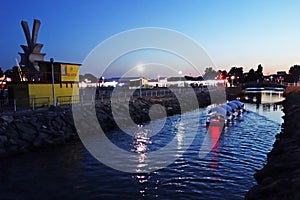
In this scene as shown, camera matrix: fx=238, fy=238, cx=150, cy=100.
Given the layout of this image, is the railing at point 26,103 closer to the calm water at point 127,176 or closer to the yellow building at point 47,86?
the yellow building at point 47,86

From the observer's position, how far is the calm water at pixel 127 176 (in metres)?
11.0

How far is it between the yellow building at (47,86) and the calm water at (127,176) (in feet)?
26.4

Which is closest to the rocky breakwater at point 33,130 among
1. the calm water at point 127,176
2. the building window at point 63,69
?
the calm water at point 127,176

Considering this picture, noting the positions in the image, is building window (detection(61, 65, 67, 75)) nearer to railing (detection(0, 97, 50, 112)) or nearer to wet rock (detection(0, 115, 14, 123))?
railing (detection(0, 97, 50, 112))

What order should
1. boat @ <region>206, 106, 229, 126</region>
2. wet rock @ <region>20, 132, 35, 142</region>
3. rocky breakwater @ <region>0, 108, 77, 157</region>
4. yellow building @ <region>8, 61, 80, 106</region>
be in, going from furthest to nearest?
1. boat @ <region>206, 106, 229, 126</region>
2. yellow building @ <region>8, 61, 80, 106</region>
3. wet rock @ <region>20, 132, 35, 142</region>
4. rocky breakwater @ <region>0, 108, 77, 157</region>

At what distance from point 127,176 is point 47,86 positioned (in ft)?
52.4

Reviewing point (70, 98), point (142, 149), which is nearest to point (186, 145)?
point (142, 149)

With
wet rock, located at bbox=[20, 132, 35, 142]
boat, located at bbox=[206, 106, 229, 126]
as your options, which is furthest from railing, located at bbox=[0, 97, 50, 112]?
boat, located at bbox=[206, 106, 229, 126]

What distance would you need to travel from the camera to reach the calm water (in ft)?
36.0

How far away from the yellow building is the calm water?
806 cm

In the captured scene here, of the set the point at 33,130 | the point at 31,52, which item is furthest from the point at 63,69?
the point at 33,130

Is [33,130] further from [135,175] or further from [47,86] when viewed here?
[135,175]

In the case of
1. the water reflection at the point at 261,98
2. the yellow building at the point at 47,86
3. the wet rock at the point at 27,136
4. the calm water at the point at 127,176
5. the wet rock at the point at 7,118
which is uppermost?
the yellow building at the point at 47,86

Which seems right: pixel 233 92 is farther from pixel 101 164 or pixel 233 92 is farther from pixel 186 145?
pixel 101 164
